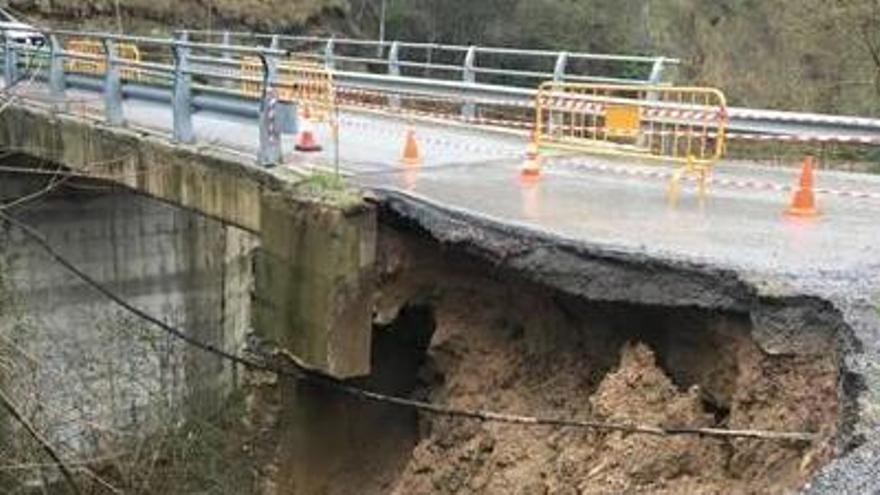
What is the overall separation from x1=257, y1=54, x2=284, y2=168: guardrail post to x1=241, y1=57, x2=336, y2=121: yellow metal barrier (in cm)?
235

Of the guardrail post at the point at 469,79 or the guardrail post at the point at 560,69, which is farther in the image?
the guardrail post at the point at 469,79

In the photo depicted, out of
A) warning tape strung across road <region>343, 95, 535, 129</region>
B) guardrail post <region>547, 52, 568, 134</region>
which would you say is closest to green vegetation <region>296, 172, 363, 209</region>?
guardrail post <region>547, 52, 568, 134</region>

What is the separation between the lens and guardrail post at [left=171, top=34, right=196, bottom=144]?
1087cm

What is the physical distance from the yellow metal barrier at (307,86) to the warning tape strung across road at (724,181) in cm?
Answer: 289

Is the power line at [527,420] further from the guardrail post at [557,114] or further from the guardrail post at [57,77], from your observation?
the guardrail post at [57,77]

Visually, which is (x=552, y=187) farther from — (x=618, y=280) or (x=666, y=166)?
(x=618, y=280)

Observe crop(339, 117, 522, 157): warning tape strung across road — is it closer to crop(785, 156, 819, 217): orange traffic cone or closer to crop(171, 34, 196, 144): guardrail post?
crop(171, 34, 196, 144): guardrail post

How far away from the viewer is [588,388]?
7867mm

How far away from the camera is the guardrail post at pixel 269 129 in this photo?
31.1ft

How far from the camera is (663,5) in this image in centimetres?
3173

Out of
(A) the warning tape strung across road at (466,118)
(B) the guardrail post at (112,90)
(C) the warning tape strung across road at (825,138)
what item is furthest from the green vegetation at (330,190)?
(A) the warning tape strung across road at (466,118)

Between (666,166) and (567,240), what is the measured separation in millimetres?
4530

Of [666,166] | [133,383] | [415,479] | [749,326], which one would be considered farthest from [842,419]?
[133,383]

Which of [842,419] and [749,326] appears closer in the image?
[842,419]
